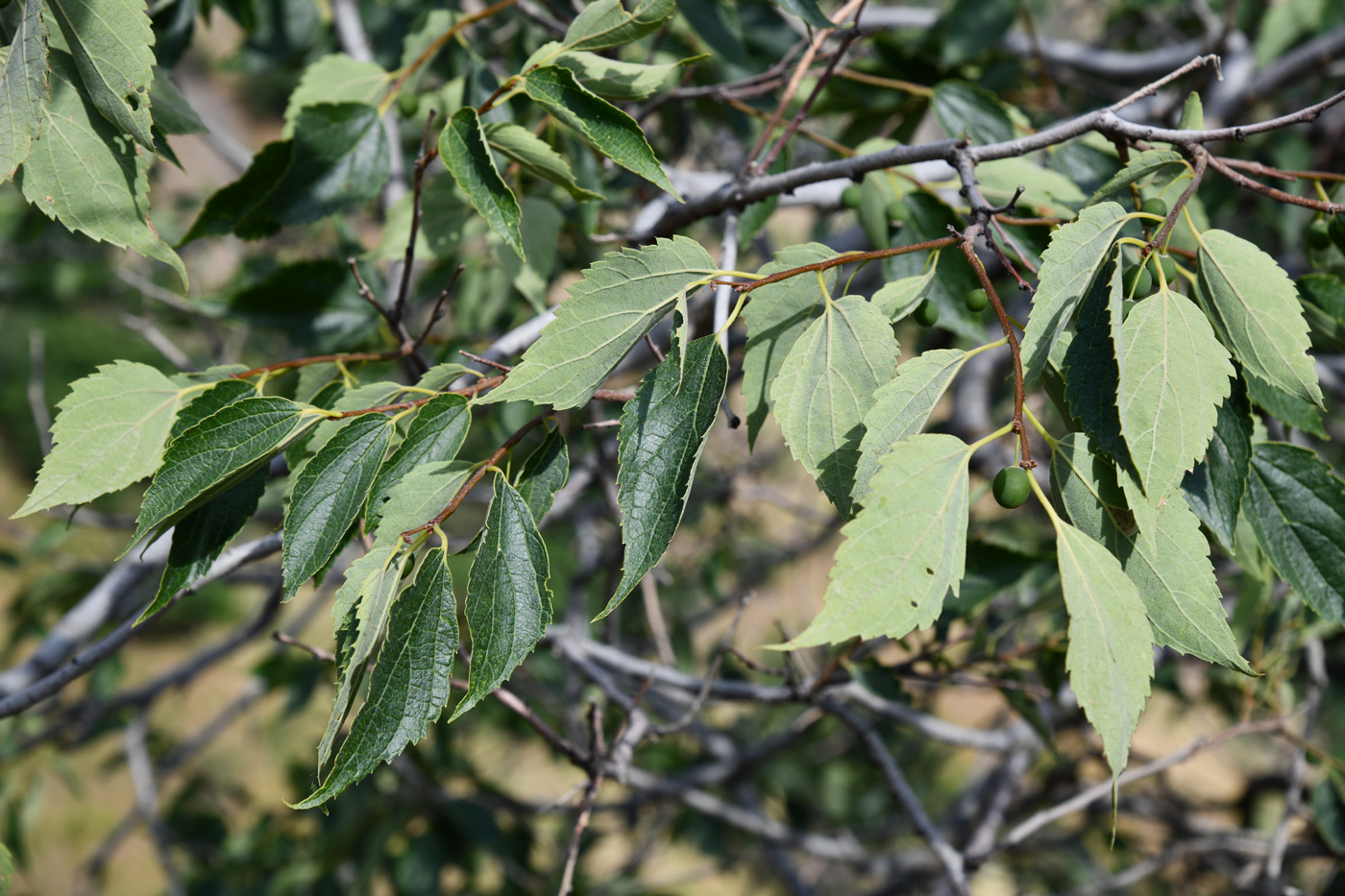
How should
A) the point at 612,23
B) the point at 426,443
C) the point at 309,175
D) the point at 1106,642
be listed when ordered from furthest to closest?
the point at 309,175
the point at 612,23
the point at 426,443
the point at 1106,642

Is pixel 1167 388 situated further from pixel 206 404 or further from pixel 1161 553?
pixel 206 404

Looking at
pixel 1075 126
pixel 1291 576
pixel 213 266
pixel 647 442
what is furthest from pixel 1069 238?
pixel 213 266

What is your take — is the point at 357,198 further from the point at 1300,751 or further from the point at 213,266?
the point at 213,266

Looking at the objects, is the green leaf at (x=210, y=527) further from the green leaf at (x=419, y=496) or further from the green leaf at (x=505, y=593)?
the green leaf at (x=505, y=593)

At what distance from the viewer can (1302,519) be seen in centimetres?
100

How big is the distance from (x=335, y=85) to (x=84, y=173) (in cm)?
49

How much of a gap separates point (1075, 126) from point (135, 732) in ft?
10.5

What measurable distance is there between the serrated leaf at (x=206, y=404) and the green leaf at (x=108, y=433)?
0.04m

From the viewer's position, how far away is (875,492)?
2.18 feet

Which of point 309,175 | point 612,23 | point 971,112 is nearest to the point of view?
point 612,23

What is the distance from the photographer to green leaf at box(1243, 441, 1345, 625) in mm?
978

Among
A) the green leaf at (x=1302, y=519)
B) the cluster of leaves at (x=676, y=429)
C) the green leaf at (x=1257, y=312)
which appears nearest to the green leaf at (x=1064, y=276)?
the cluster of leaves at (x=676, y=429)

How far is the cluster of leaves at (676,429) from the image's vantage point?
686mm

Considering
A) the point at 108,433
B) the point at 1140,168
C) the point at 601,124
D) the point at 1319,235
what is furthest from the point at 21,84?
the point at 1319,235
